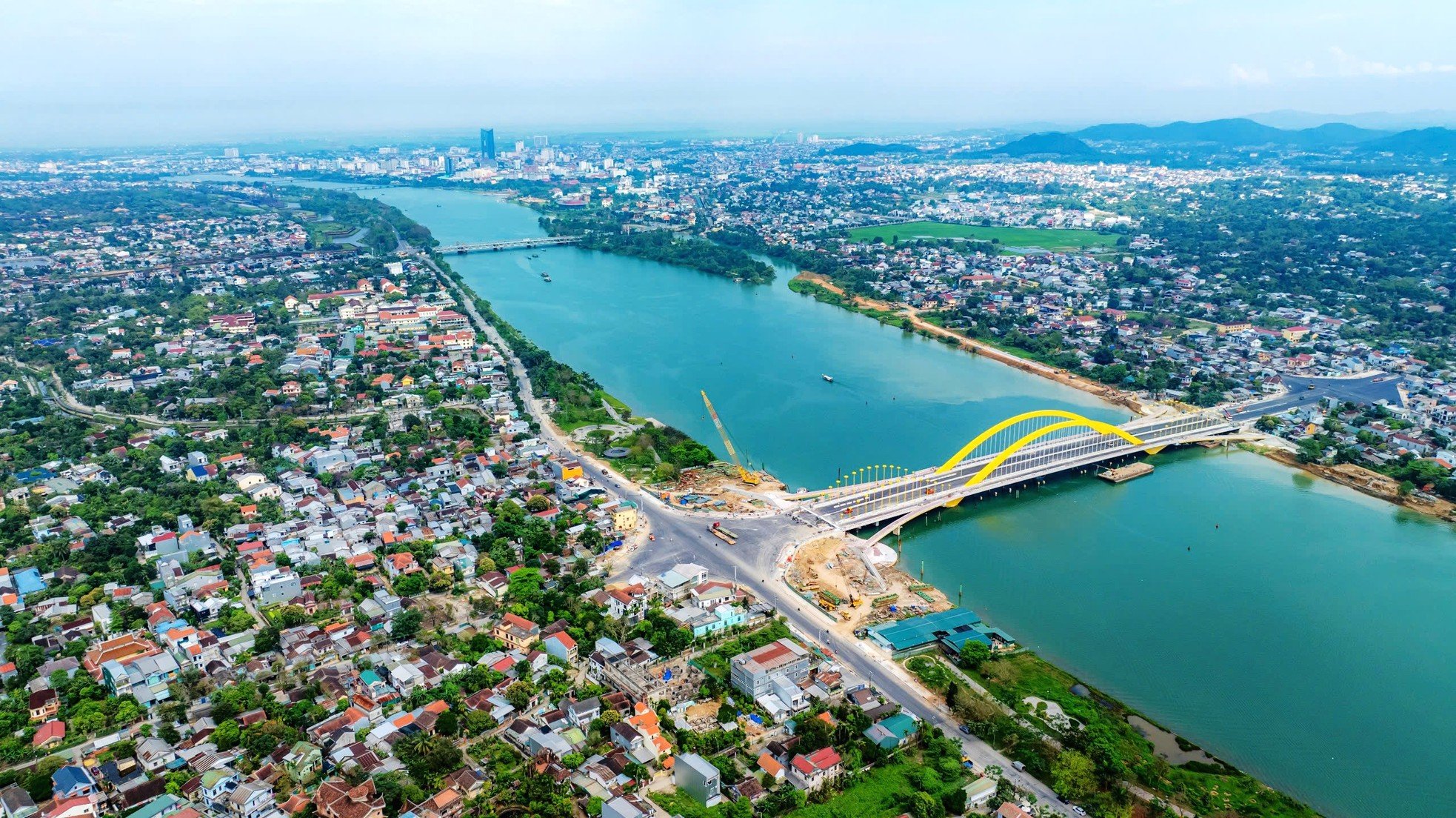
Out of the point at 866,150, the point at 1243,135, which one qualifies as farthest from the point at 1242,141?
the point at 866,150

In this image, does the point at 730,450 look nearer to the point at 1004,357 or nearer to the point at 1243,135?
the point at 1004,357

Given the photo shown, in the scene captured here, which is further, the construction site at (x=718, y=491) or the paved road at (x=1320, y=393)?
the paved road at (x=1320, y=393)

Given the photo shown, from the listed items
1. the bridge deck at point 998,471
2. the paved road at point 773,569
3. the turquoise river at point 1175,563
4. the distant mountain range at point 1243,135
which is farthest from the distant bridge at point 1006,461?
the distant mountain range at point 1243,135

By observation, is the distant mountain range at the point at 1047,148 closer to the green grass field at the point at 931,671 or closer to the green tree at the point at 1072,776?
the green grass field at the point at 931,671

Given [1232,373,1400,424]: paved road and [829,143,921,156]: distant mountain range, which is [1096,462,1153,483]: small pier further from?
[829,143,921,156]: distant mountain range

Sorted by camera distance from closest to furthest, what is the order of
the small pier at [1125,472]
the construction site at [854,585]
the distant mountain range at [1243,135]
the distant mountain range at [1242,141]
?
the construction site at [854,585] < the small pier at [1125,472] < the distant mountain range at [1242,141] < the distant mountain range at [1243,135]

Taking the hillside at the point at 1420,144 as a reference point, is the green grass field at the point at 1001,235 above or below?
below

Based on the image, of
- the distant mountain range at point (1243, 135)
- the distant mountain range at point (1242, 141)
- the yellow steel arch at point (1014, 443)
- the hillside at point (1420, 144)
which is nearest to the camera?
the yellow steel arch at point (1014, 443)
